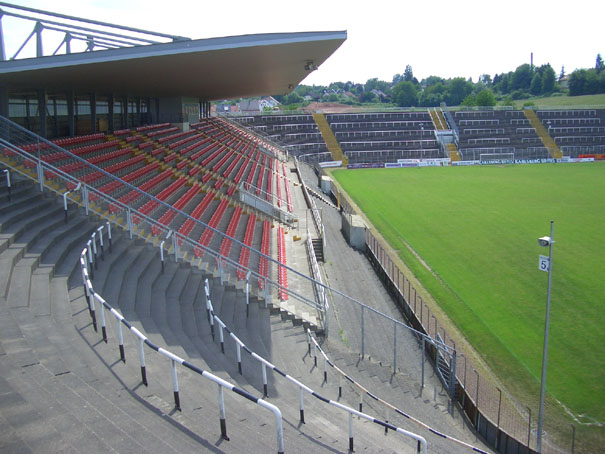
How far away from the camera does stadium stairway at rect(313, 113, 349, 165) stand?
60344mm

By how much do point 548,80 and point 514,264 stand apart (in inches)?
6053

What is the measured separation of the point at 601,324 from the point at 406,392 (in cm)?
754

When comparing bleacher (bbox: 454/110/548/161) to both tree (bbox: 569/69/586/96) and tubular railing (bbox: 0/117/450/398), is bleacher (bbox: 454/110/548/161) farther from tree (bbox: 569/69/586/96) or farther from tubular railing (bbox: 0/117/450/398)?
tree (bbox: 569/69/586/96)

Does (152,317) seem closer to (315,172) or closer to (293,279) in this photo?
(293,279)

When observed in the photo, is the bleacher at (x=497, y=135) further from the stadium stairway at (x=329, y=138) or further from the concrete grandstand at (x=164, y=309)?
the concrete grandstand at (x=164, y=309)

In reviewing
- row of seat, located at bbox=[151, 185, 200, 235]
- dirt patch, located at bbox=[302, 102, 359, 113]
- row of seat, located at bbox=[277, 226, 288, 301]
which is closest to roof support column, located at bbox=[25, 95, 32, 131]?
row of seat, located at bbox=[151, 185, 200, 235]

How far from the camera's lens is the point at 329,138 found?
63344 mm

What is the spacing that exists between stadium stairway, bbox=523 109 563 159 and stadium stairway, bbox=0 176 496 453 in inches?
2393

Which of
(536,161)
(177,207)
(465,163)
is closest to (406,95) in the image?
(536,161)

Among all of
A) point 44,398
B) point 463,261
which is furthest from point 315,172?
point 44,398

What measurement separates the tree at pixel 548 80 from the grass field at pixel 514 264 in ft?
409

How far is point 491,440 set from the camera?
931 cm

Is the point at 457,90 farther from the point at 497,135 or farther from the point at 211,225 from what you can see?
the point at 211,225

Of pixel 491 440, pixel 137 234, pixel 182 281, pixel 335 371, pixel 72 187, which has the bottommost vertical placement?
pixel 491 440
